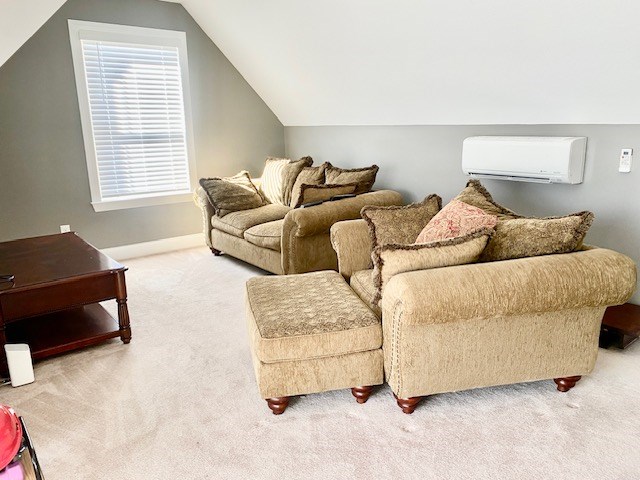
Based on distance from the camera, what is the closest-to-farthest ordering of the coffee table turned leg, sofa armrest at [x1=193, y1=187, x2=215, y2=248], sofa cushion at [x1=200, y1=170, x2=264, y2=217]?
the coffee table turned leg < sofa cushion at [x1=200, y1=170, x2=264, y2=217] < sofa armrest at [x1=193, y1=187, x2=215, y2=248]

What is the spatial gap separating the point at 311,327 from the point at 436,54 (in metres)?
1.99

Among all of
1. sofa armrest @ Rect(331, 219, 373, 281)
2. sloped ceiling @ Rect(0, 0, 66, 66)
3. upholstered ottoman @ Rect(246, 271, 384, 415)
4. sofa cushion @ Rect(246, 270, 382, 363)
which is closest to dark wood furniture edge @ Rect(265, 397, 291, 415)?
upholstered ottoman @ Rect(246, 271, 384, 415)

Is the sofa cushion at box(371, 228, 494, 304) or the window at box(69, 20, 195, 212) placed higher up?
the window at box(69, 20, 195, 212)

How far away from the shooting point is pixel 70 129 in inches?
167

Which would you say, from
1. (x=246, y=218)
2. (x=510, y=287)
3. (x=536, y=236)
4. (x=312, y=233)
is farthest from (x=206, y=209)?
(x=510, y=287)

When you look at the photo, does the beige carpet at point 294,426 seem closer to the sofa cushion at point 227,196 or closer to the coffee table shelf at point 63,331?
the coffee table shelf at point 63,331

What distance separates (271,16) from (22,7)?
172 centimetres

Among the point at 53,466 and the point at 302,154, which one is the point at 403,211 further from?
the point at 302,154

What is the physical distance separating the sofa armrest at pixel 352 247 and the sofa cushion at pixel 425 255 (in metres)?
0.64

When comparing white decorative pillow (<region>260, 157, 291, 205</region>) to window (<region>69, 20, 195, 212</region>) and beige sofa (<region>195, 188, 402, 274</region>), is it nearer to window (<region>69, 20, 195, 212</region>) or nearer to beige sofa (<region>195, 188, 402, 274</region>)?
beige sofa (<region>195, 188, 402, 274</region>)

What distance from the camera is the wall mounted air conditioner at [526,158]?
9.17ft

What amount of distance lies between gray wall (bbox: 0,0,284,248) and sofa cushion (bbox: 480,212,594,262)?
11.6 ft

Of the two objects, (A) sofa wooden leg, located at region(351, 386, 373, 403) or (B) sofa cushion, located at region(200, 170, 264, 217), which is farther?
(B) sofa cushion, located at region(200, 170, 264, 217)

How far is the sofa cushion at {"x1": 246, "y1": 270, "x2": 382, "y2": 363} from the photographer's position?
2.04 meters
